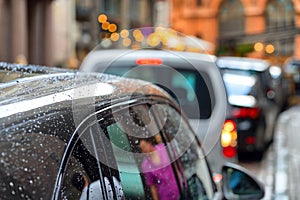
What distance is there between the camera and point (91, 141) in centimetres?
185

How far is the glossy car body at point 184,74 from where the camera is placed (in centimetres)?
454

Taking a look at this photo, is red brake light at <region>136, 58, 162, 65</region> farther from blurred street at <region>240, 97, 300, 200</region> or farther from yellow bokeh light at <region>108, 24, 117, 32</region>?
yellow bokeh light at <region>108, 24, 117, 32</region>

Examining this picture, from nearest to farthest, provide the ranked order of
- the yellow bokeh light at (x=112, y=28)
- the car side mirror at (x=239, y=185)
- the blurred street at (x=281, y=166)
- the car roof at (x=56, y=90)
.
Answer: the car roof at (x=56, y=90), the car side mirror at (x=239, y=185), the blurred street at (x=281, y=166), the yellow bokeh light at (x=112, y=28)

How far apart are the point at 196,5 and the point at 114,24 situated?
111ft

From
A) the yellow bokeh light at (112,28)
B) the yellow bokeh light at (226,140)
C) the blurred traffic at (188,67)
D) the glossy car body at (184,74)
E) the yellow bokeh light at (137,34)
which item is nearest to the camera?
the yellow bokeh light at (137,34)

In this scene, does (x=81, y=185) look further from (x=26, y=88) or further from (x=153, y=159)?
(x=153, y=159)

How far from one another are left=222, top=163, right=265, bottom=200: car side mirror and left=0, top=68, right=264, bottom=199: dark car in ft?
0.88

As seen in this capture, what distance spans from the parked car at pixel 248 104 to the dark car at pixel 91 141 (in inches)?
234

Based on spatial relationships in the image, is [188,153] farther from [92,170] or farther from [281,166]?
[281,166]

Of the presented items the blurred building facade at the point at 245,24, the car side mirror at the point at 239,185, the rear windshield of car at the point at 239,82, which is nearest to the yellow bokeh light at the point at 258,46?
the blurred building facade at the point at 245,24

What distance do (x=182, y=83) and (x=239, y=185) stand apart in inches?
68.6

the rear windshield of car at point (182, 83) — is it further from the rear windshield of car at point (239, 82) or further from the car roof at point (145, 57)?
the rear windshield of car at point (239, 82)

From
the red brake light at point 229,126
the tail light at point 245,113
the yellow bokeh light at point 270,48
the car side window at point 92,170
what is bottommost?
the yellow bokeh light at point 270,48

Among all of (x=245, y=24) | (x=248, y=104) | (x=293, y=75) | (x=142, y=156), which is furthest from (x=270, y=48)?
(x=142, y=156)
